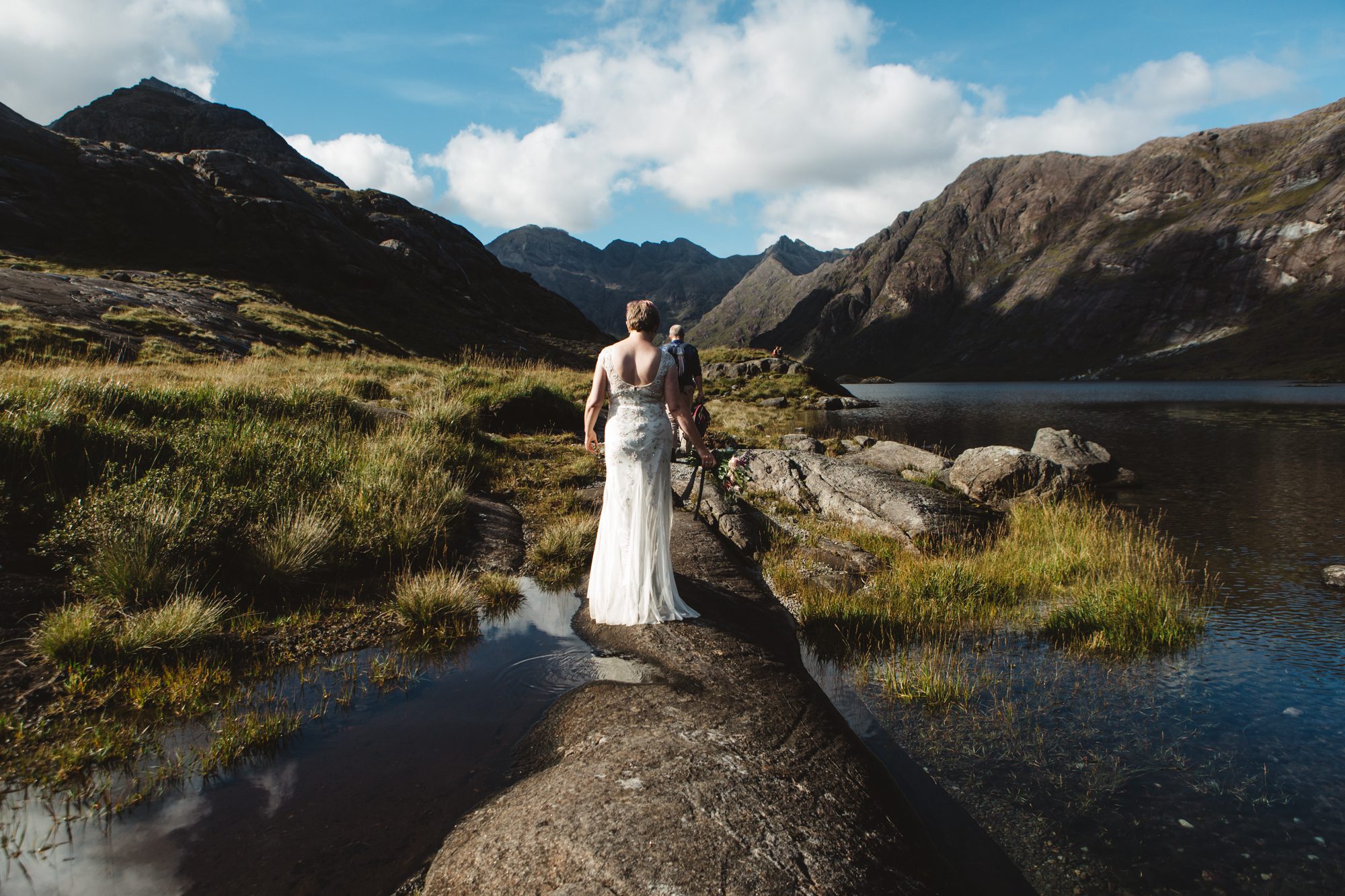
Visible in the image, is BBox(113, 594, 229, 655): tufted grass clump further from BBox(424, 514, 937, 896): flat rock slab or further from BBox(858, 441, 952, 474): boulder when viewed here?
BBox(858, 441, 952, 474): boulder

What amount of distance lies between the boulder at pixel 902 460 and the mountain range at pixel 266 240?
137 feet

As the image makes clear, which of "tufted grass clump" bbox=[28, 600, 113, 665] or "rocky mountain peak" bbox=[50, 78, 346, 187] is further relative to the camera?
"rocky mountain peak" bbox=[50, 78, 346, 187]

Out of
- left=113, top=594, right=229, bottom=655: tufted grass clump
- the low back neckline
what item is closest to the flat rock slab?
the low back neckline

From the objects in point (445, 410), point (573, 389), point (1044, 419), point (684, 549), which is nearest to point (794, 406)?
point (1044, 419)

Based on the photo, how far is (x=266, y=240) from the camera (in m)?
70.9

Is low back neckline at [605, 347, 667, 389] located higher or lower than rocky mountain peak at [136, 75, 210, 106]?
lower

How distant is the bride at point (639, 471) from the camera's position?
22.4 feet

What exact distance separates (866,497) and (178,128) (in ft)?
531

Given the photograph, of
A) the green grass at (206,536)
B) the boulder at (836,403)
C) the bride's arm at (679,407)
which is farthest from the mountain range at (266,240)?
the bride's arm at (679,407)

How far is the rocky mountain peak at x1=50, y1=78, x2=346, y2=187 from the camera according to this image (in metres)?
119

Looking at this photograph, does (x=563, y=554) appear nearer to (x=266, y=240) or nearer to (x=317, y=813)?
(x=317, y=813)

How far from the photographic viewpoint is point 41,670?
490 centimetres

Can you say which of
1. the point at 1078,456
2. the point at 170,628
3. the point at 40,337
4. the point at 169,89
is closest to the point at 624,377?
the point at 170,628

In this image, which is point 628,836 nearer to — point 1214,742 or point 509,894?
point 509,894
